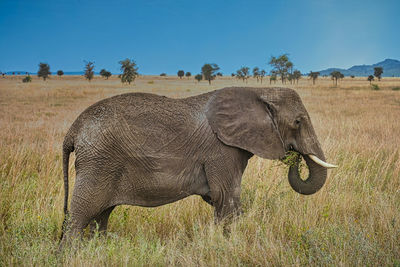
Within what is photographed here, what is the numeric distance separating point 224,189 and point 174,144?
77 centimetres

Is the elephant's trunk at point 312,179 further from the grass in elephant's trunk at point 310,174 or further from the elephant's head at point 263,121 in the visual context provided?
the elephant's head at point 263,121

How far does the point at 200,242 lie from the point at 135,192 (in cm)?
86

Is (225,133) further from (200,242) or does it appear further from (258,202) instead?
(258,202)

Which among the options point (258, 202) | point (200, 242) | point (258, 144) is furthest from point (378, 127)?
point (200, 242)

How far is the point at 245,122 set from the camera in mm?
3832

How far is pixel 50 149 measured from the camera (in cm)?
771

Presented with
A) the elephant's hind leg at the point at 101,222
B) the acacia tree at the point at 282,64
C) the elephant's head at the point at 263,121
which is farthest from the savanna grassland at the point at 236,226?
the acacia tree at the point at 282,64

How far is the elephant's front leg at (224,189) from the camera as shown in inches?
148

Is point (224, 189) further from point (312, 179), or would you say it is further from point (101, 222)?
point (101, 222)

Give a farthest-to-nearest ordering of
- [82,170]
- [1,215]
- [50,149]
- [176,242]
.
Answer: [50,149] < [1,215] < [176,242] < [82,170]

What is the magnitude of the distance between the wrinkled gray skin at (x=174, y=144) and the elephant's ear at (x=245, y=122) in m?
0.01

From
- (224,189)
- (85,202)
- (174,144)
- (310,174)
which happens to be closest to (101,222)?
(85,202)

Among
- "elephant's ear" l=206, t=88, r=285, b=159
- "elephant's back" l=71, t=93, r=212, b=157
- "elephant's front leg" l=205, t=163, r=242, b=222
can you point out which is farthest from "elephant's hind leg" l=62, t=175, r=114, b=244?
"elephant's ear" l=206, t=88, r=285, b=159

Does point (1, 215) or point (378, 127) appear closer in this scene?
point (1, 215)
